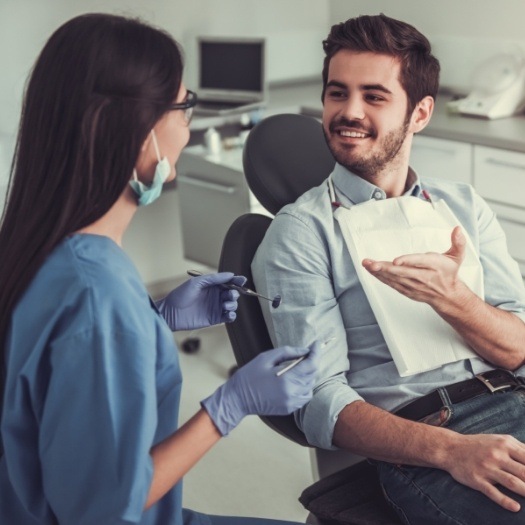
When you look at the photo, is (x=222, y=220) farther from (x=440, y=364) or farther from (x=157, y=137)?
(x=157, y=137)

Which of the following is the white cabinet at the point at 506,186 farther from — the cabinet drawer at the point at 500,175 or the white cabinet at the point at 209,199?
the white cabinet at the point at 209,199

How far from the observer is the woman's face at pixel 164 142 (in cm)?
117

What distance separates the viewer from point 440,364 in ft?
5.13

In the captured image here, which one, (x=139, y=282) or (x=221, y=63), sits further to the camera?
(x=221, y=63)

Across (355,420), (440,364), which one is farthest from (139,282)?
(440,364)

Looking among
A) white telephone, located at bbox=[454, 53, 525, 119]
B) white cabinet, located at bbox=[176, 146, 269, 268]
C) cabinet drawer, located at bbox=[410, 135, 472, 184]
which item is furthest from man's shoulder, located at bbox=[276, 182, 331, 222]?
white telephone, located at bbox=[454, 53, 525, 119]

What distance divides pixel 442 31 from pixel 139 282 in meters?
2.79

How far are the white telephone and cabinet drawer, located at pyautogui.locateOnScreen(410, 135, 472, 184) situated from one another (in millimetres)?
222

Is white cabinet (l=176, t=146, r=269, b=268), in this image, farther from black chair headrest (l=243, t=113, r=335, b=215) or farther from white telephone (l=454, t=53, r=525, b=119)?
black chair headrest (l=243, t=113, r=335, b=215)

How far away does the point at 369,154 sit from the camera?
1.74m

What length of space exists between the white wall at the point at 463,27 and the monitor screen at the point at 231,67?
68 cm

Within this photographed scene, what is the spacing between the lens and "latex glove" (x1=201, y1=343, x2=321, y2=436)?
46.4 inches

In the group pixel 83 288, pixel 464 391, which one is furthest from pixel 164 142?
pixel 464 391

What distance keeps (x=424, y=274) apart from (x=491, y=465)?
12.3 inches
